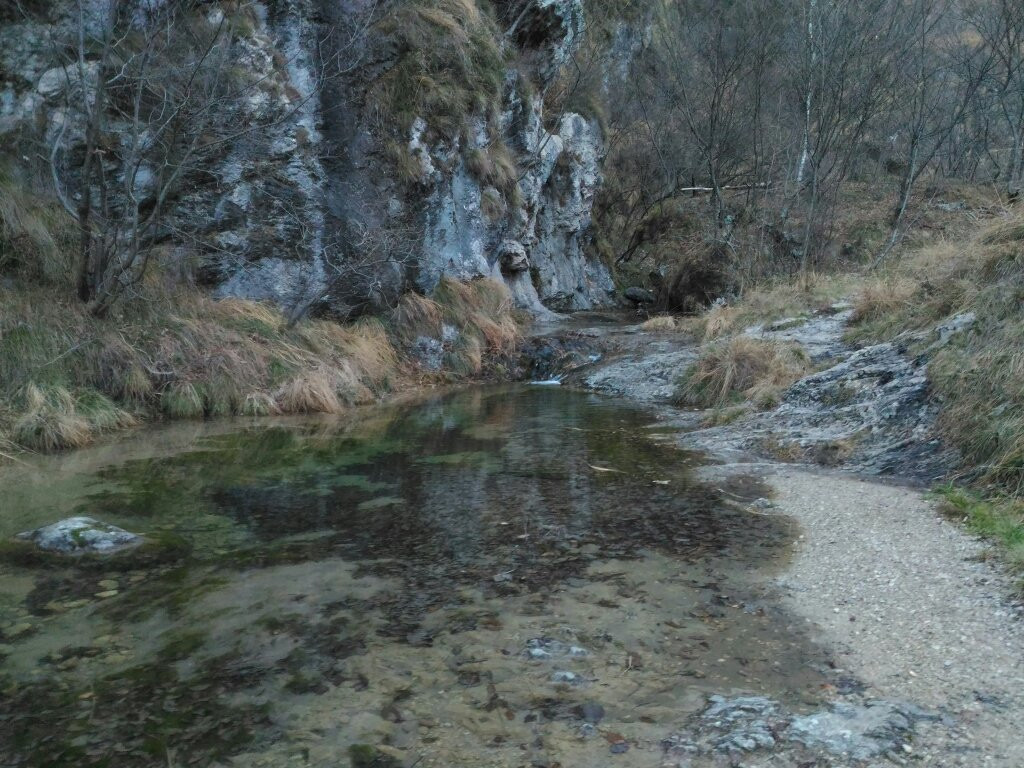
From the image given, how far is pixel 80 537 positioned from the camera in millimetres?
4645

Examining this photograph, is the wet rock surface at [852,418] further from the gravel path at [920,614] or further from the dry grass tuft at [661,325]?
the dry grass tuft at [661,325]

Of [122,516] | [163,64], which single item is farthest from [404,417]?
[163,64]

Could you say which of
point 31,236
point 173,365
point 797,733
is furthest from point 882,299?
point 31,236

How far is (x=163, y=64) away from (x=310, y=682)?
30.0 ft

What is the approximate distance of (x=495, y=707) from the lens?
2.85 metres

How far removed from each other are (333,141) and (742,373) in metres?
7.38

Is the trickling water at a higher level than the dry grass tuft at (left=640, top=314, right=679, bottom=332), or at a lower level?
lower

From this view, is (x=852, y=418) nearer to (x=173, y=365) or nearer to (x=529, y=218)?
(x=173, y=365)

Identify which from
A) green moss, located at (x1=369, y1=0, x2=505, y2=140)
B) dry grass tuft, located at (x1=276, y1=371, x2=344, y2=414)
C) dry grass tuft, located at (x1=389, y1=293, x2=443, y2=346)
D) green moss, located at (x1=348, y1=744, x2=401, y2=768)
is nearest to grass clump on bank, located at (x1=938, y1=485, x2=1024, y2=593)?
green moss, located at (x1=348, y1=744, x2=401, y2=768)

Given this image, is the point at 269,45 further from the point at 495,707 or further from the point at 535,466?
the point at 495,707

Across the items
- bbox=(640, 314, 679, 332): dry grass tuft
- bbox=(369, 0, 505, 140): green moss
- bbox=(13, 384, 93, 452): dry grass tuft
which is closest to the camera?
bbox=(13, 384, 93, 452): dry grass tuft

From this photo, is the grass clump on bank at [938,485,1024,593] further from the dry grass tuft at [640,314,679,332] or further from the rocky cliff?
the dry grass tuft at [640,314,679,332]

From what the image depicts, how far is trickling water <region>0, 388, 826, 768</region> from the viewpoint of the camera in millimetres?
2711

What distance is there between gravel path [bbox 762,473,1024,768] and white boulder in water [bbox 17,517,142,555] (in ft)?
12.9
